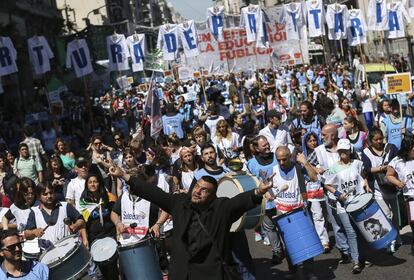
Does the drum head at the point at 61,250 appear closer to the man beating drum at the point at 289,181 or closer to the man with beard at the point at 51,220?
the man with beard at the point at 51,220

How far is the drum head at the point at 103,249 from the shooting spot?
7.24m

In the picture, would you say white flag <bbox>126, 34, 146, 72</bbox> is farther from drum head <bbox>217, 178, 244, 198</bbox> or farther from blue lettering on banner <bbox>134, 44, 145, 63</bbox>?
drum head <bbox>217, 178, 244, 198</bbox>

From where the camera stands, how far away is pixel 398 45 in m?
44.7

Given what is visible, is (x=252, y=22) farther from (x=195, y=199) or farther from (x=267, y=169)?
(x=195, y=199)

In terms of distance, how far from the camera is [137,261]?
7090 millimetres

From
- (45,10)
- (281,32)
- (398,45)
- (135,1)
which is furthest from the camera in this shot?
(135,1)

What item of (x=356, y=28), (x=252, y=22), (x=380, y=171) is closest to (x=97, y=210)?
(x=380, y=171)

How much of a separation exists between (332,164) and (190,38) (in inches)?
606

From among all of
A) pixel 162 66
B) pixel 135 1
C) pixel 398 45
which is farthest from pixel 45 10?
pixel 135 1

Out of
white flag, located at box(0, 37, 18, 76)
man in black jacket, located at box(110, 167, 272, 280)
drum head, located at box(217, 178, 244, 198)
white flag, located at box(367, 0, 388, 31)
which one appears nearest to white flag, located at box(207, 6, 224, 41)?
white flag, located at box(367, 0, 388, 31)

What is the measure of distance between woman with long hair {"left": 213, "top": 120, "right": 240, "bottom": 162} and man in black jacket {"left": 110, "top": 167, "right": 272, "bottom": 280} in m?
Result: 5.93

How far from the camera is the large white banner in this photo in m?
22.8

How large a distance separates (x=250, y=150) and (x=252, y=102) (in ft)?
34.5

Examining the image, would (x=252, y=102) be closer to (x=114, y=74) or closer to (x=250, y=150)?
(x=250, y=150)
